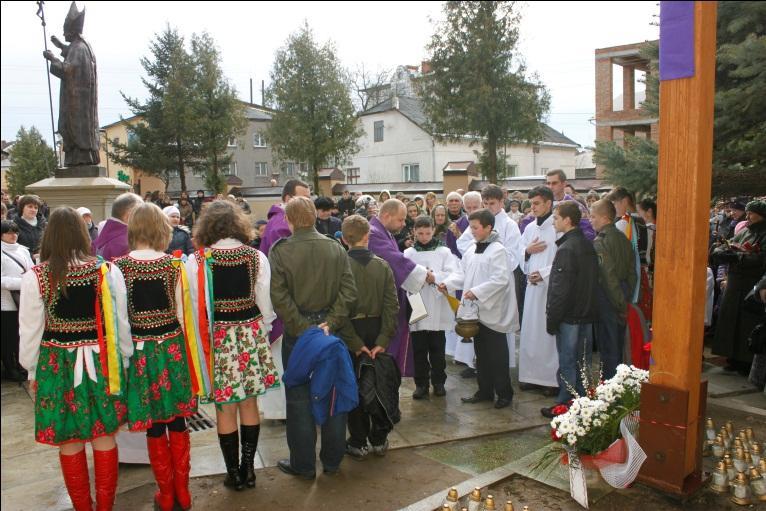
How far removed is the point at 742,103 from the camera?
18.2 ft

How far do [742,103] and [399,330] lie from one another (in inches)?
142

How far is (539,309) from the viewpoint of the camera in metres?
6.26

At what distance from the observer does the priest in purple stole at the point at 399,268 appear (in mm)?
5555

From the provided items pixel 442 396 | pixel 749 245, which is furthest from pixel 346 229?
pixel 749 245

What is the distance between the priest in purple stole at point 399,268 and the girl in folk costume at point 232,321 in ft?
4.86

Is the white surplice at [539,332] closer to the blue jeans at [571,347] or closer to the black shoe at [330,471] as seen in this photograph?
the blue jeans at [571,347]

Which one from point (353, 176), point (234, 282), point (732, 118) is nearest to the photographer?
point (234, 282)

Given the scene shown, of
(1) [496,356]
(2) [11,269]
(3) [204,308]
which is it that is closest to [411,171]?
(2) [11,269]

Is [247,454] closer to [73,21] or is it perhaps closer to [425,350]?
[425,350]

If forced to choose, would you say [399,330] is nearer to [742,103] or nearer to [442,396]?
[442,396]

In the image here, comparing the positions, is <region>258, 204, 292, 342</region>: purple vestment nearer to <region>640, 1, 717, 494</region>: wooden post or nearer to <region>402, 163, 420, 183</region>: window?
<region>640, 1, 717, 494</region>: wooden post

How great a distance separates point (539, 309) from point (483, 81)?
23.0m

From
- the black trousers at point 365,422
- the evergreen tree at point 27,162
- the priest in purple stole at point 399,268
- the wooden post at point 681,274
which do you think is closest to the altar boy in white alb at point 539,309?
the priest in purple stole at point 399,268

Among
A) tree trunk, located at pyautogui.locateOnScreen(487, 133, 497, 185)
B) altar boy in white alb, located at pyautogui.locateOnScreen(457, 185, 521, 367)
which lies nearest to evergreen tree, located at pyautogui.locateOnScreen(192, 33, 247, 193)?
tree trunk, located at pyautogui.locateOnScreen(487, 133, 497, 185)
